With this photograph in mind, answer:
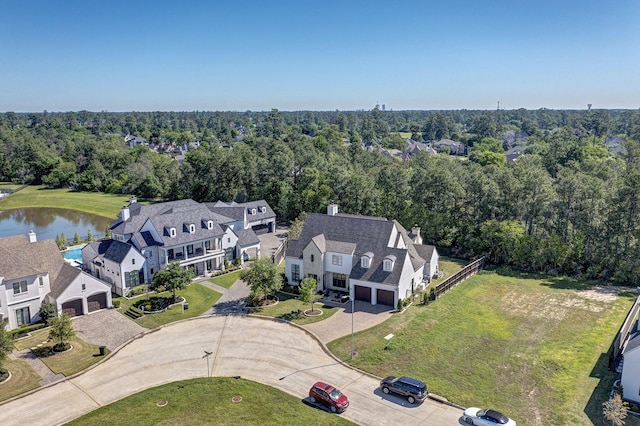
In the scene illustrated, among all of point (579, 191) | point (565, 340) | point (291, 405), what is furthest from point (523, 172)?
point (291, 405)

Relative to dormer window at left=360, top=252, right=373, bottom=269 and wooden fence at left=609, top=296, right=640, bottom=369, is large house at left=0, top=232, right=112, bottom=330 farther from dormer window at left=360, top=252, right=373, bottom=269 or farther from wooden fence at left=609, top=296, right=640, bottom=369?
wooden fence at left=609, top=296, right=640, bottom=369

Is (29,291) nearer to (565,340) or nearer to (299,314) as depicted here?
(299,314)

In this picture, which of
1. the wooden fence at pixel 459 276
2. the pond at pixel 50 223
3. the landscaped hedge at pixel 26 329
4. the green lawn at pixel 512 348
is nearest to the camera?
the green lawn at pixel 512 348

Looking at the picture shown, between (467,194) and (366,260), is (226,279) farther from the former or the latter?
(467,194)

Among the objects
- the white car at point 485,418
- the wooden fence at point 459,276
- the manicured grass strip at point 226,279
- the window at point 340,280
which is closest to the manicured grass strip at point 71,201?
the manicured grass strip at point 226,279

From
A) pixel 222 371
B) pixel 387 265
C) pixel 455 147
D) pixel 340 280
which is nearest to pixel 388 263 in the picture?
pixel 387 265

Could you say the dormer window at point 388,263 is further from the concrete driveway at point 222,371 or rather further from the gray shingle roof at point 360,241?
the concrete driveway at point 222,371

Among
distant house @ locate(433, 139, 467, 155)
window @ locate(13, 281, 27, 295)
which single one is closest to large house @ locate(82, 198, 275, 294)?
window @ locate(13, 281, 27, 295)
